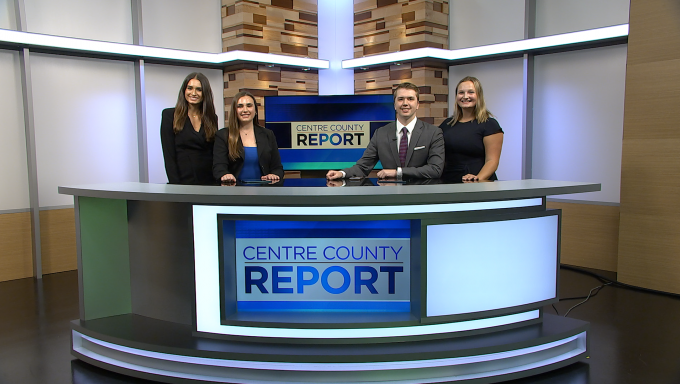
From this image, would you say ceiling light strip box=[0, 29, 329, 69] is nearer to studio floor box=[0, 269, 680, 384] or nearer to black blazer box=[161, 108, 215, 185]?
black blazer box=[161, 108, 215, 185]

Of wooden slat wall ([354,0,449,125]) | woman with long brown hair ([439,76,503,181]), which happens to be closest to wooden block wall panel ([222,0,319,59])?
wooden slat wall ([354,0,449,125])

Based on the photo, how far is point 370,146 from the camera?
3.36 m

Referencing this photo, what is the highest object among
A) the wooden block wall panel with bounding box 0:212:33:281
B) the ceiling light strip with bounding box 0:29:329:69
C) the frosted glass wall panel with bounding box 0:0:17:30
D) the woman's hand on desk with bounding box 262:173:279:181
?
the frosted glass wall panel with bounding box 0:0:17:30

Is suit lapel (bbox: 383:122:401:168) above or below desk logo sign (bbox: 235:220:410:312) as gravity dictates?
above

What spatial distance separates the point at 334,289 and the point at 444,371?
61cm

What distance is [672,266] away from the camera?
3.77m

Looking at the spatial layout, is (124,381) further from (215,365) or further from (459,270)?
(459,270)

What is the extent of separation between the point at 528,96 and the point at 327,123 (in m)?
1.96

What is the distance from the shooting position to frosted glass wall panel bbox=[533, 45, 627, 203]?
441cm

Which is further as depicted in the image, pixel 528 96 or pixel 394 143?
pixel 528 96

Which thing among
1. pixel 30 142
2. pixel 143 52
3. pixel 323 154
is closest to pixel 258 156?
pixel 323 154

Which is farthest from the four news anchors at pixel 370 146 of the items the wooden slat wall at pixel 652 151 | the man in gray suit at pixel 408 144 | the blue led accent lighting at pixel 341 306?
the wooden slat wall at pixel 652 151

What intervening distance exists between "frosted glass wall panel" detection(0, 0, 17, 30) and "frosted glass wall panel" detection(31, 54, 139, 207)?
11.5 inches

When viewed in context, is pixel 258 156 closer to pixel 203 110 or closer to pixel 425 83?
pixel 203 110
